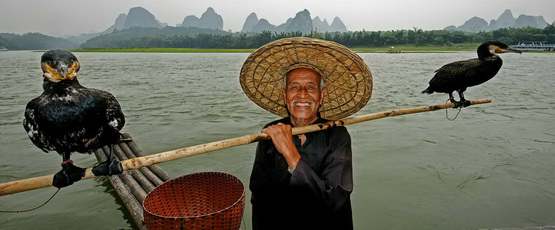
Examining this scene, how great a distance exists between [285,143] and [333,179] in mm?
345

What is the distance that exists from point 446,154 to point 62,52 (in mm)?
7618

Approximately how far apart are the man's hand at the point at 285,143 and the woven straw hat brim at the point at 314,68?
1.82 feet

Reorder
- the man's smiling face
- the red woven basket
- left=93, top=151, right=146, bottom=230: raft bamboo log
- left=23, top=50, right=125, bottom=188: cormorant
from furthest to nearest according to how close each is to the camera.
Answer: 1. left=93, top=151, right=146, bottom=230: raft bamboo log
2. the red woven basket
3. the man's smiling face
4. left=23, top=50, right=125, bottom=188: cormorant

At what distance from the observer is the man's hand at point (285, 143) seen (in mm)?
1910

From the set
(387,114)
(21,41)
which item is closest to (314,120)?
(387,114)

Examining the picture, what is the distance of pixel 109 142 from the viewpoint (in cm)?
268

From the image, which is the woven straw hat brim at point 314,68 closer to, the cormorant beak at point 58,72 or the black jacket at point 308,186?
the black jacket at point 308,186

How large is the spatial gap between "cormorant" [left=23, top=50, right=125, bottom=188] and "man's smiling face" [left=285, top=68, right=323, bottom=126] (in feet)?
3.66

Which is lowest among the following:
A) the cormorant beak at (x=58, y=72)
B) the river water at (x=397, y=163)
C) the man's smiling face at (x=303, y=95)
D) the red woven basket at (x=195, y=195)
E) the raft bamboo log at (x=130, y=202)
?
→ the river water at (x=397, y=163)

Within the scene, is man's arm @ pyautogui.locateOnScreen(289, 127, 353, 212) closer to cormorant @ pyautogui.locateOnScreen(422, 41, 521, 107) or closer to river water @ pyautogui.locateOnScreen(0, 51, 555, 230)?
cormorant @ pyautogui.locateOnScreen(422, 41, 521, 107)

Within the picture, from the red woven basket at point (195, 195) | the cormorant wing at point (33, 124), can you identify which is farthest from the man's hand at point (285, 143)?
the cormorant wing at point (33, 124)

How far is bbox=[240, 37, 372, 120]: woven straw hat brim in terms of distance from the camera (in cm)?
222

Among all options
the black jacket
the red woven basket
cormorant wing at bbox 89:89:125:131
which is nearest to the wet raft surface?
the red woven basket

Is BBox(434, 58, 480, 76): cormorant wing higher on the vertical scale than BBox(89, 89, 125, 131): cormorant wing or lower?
higher
